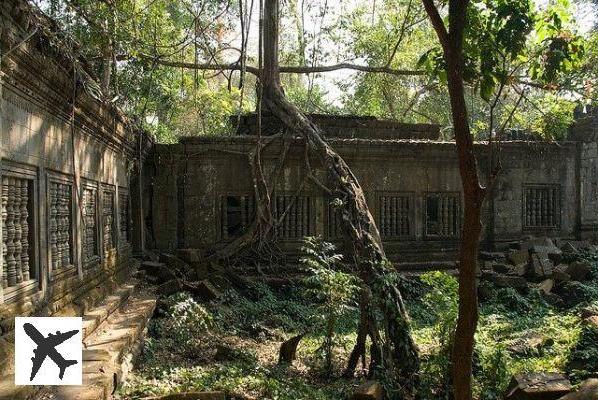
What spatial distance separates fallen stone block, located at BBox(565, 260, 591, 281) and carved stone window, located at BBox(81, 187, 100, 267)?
8.38 meters

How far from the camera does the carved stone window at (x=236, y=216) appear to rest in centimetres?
1007

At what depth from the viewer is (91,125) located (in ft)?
20.5

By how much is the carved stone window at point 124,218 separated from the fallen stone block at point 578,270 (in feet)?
26.5

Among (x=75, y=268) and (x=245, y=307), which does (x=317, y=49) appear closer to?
(x=245, y=307)

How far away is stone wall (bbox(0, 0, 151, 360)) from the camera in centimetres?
384

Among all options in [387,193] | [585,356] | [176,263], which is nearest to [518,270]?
[387,193]

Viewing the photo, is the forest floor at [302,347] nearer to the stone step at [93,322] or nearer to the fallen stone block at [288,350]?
the fallen stone block at [288,350]

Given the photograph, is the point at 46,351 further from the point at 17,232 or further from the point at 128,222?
the point at 128,222

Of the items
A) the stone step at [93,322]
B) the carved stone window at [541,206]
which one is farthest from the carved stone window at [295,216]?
the carved stone window at [541,206]

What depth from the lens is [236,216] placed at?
10.3m

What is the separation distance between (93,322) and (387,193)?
Result: 675 centimetres

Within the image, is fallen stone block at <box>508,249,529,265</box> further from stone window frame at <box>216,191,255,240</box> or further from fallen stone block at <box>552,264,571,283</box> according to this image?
stone window frame at <box>216,191,255,240</box>

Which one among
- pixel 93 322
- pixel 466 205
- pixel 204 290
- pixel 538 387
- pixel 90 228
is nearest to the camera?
pixel 466 205

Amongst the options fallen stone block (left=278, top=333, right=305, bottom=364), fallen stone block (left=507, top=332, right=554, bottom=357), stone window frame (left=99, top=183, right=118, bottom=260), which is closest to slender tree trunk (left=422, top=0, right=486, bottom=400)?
fallen stone block (left=278, top=333, right=305, bottom=364)
